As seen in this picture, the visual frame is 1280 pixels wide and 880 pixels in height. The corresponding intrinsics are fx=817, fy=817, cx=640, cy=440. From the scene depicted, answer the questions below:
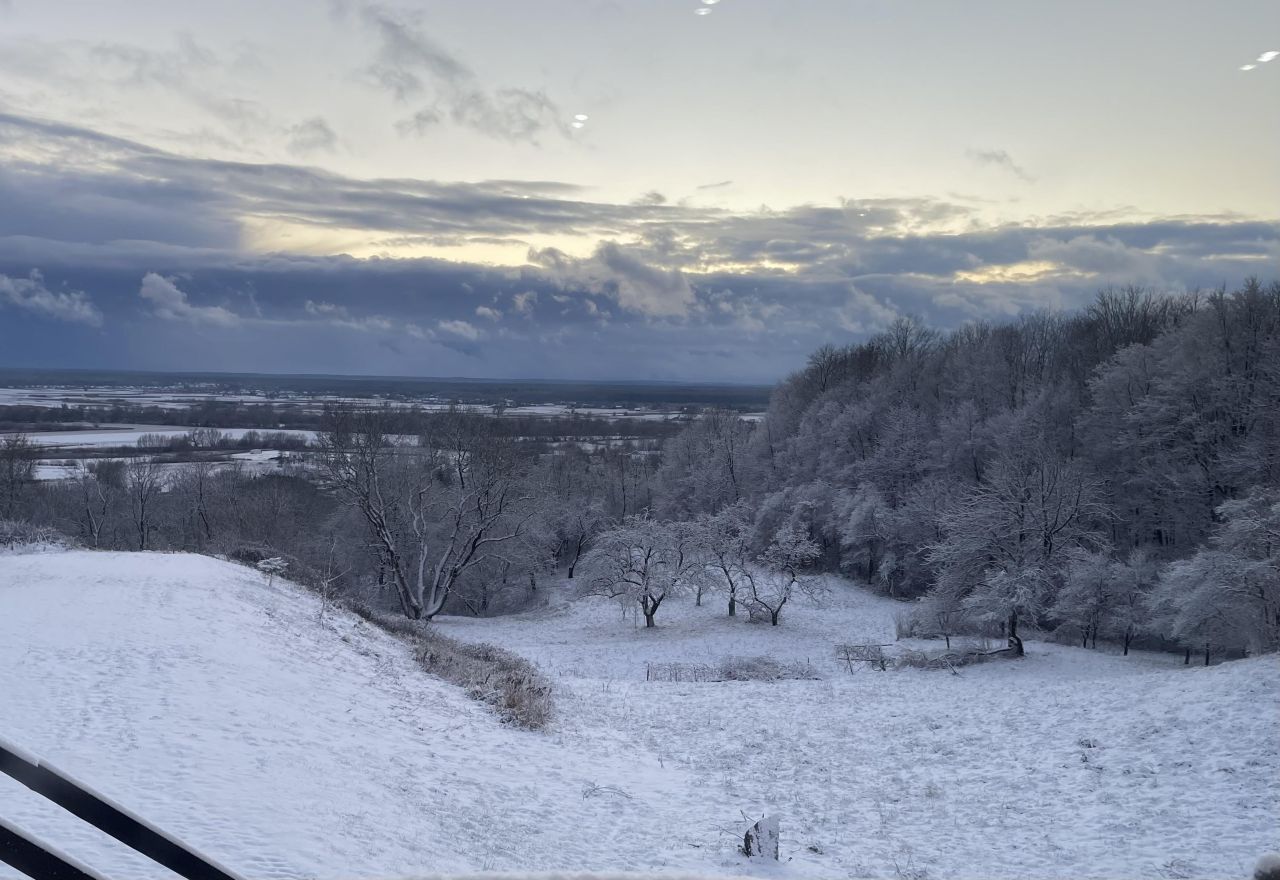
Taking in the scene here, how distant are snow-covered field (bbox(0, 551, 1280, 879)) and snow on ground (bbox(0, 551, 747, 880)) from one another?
Answer: 5cm

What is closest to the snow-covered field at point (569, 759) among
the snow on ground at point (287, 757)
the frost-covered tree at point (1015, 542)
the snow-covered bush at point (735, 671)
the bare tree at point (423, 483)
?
the snow on ground at point (287, 757)

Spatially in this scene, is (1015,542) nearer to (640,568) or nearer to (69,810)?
(640,568)

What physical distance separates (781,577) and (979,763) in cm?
3043

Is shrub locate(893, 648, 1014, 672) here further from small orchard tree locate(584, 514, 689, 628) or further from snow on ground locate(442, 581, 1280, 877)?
small orchard tree locate(584, 514, 689, 628)

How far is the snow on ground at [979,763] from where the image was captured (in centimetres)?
1073

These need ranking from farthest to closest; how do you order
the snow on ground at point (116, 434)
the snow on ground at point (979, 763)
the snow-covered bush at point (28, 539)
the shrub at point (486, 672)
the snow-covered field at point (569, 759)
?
the snow on ground at point (116, 434)
the snow-covered bush at point (28, 539)
the shrub at point (486, 672)
the snow on ground at point (979, 763)
the snow-covered field at point (569, 759)

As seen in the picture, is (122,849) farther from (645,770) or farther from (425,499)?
(425,499)

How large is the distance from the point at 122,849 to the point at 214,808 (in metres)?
1.43

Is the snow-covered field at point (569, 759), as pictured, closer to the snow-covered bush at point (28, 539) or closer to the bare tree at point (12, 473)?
the snow-covered bush at point (28, 539)

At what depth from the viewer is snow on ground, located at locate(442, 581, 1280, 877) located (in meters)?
10.7

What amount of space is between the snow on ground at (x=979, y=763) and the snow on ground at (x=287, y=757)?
177cm

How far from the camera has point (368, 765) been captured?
1153cm

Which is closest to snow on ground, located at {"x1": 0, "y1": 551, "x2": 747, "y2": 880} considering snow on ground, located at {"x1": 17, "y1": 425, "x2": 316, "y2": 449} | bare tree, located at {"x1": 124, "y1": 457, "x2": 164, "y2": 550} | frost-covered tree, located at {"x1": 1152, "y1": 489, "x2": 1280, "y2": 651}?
frost-covered tree, located at {"x1": 1152, "y1": 489, "x2": 1280, "y2": 651}

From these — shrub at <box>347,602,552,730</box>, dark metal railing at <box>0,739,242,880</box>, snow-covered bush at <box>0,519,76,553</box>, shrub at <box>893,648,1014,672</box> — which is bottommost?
shrub at <box>893,648,1014,672</box>
